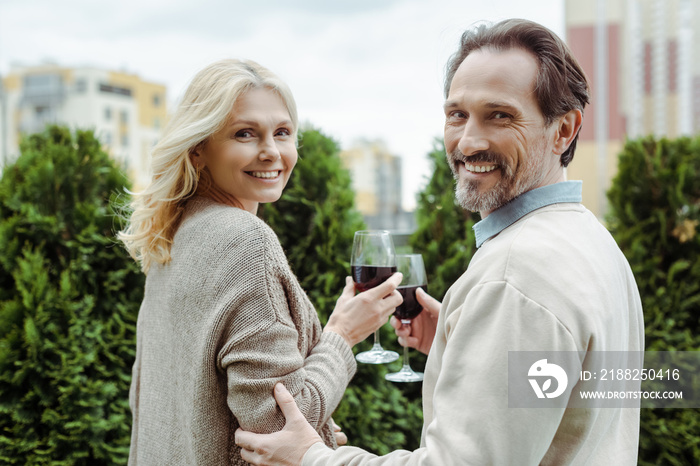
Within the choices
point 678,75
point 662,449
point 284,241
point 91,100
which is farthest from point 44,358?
point 91,100

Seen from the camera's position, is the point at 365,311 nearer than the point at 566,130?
No

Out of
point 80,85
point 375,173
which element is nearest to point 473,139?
point 375,173

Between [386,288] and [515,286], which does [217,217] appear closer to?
[386,288]

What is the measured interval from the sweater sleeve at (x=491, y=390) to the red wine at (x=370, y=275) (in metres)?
0.71

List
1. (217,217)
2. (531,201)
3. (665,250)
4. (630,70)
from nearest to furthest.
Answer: (531,201), (217,217), (665,250), (630,70)

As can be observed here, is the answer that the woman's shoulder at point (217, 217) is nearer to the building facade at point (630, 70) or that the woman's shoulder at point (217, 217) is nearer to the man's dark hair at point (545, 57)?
the man's dark hair at point (545, 57)

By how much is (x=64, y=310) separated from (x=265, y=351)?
1851 mm

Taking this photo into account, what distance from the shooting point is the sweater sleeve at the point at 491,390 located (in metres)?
1.05

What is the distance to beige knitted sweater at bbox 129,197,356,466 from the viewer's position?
1.42m

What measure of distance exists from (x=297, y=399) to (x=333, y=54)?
507 inches

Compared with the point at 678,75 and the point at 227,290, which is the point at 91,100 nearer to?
the point at 678,75

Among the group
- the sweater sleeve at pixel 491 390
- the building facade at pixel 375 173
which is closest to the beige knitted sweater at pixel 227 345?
the sweater sleeve at pixel 491 390

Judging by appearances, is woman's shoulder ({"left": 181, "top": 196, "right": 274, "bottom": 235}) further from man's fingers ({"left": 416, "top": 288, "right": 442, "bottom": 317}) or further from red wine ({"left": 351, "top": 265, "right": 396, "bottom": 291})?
man's fingers ({"left": 416, "top": 288, "right": 442, "bottom": 317})

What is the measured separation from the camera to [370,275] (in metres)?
1.83
